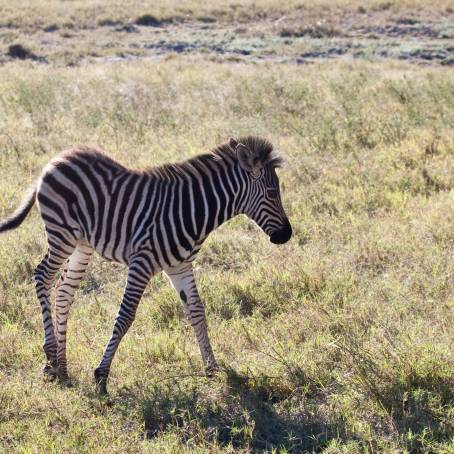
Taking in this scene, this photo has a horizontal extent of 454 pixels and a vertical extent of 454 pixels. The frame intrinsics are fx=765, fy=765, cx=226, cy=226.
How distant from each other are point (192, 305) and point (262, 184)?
1.14m

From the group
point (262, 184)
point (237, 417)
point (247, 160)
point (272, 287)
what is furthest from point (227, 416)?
point (272, 287)

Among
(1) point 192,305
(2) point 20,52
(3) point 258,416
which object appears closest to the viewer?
(3) point 258,416

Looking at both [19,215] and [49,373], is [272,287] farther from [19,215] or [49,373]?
[19,215]

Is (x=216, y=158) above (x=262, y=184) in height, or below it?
above

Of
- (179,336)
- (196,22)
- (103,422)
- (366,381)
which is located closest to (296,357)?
(366,381)

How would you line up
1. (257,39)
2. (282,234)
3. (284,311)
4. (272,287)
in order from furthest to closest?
(257,39) < (272,287) < (284,311) < (282,234)

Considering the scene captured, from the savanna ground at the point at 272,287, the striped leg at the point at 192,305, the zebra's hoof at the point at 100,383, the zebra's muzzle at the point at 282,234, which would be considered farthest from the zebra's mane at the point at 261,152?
the zebra's hoof at the point at 100,383

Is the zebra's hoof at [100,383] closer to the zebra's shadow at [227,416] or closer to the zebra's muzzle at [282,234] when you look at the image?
the zebra's shadow at [227,416]

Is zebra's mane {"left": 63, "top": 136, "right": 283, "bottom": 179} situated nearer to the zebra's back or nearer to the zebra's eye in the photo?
the zebra's back

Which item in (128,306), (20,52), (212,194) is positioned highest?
(212,194)

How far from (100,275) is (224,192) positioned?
8.73 ft

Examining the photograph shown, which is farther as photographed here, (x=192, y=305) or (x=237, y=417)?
(x=192, y=305)

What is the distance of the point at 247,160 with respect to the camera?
5.98 m

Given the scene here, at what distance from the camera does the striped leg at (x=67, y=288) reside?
6234mm
